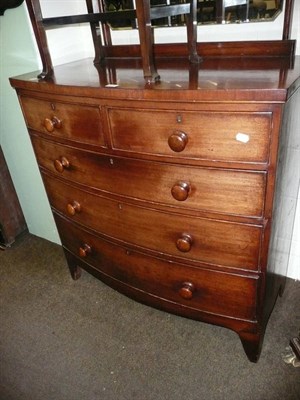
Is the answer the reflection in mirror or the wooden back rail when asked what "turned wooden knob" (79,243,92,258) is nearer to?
the wooden back rail

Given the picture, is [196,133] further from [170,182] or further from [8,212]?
[8,212]

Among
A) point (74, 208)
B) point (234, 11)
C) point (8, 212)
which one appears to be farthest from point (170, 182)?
point (8, 212)

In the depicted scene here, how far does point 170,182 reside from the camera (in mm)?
1113

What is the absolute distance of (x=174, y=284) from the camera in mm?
1343

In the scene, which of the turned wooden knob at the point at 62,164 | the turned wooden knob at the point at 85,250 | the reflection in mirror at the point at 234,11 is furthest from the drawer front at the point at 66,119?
the reflection in mirror at the point at 234,11

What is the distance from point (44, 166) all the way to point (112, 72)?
0.55 meters

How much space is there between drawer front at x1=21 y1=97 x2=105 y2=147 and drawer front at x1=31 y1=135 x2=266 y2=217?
0.22 feet

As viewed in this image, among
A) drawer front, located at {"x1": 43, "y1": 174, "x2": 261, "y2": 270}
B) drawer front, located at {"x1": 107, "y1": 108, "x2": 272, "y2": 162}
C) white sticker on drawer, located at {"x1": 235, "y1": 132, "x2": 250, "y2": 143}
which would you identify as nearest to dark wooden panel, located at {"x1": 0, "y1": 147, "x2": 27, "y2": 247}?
drawer front, located at {"x1": 43, "y1": 174, "x2": 261, "y2": 270}

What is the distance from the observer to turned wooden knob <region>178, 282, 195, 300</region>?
1281 mm

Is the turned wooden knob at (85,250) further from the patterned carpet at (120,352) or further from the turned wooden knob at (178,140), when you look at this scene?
the turned wooden knob at (178,140)

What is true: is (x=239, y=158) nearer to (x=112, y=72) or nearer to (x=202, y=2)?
(x=112, y=72)

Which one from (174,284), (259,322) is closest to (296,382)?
(259,322)

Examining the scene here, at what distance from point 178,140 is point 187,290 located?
614mm

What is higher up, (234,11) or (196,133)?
(234,11)
